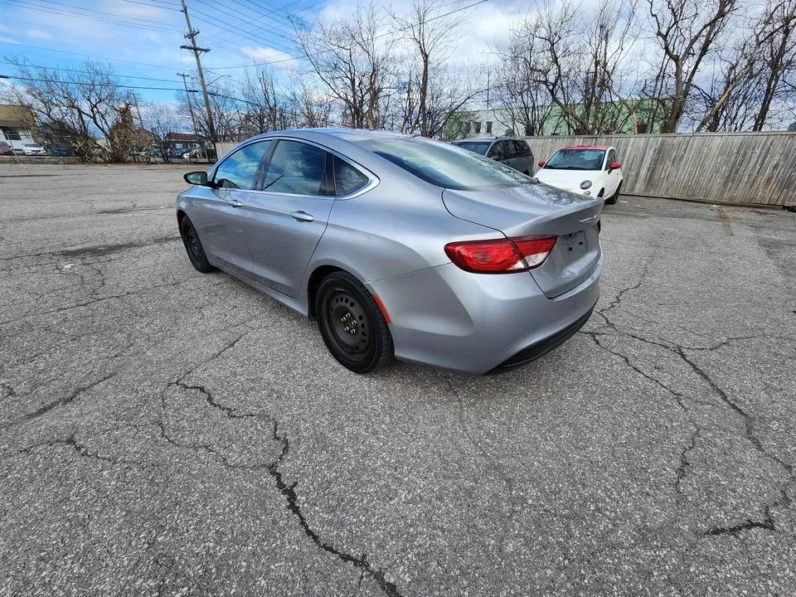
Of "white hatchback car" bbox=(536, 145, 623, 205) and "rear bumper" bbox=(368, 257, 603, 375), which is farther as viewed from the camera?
"white hatchback car" bbox=(536, 145, 623, 205)

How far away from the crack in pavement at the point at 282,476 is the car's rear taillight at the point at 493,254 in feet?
4.38

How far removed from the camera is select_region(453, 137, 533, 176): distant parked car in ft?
30.1

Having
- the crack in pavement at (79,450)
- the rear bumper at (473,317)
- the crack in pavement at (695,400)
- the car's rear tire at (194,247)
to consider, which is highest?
the rear bumper at (473,317)

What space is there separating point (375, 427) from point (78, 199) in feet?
39.4

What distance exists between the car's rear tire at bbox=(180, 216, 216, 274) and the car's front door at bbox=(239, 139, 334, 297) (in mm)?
1402

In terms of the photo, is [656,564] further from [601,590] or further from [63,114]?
[63,114]

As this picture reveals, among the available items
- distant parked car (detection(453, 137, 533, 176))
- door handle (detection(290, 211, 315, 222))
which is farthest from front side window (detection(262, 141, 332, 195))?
distant parked car (detection(453, 137, 533, 176))

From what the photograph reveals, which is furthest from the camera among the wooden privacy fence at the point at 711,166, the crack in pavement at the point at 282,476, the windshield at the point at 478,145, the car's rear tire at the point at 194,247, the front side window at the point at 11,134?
the front side window at the point at 11,134

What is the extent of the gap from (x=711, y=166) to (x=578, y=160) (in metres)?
5.76

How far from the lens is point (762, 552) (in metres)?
1.43

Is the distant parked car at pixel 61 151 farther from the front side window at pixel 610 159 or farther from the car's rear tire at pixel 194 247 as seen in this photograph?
the front side window at pixel 610 159

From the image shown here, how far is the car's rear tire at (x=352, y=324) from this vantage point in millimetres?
2205

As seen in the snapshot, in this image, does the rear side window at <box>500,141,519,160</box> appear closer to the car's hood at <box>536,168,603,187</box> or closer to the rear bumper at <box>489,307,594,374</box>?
the car's hood at <box>536,168,603,187</box>

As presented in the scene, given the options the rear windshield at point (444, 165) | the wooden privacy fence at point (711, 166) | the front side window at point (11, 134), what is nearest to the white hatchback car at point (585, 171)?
the wooden privacy fence at point (711, 166)
